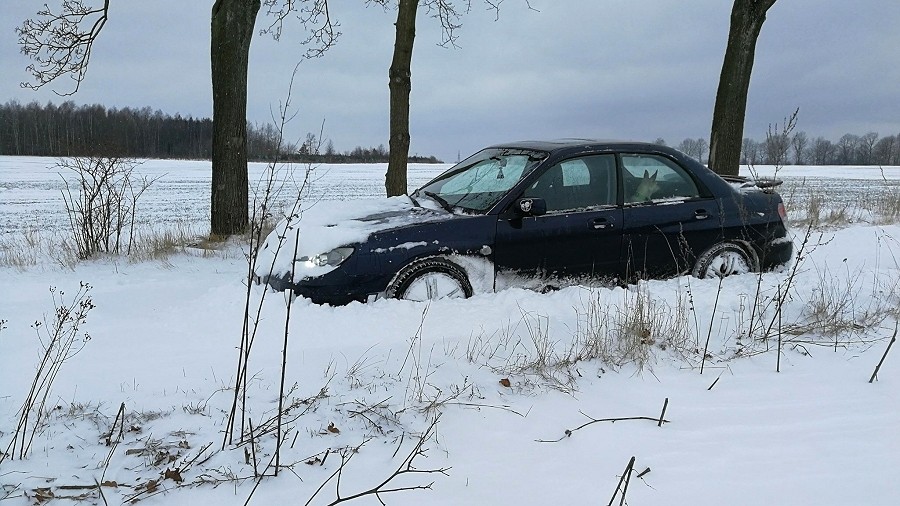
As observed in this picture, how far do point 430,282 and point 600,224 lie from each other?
1.64 metres

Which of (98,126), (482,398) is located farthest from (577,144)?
(98,126)

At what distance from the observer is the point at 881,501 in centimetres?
257

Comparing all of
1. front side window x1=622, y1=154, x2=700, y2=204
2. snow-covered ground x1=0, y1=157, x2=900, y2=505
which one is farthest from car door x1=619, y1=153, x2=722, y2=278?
snow-covered ground x1=0, y1=157, x2=900, y2=505

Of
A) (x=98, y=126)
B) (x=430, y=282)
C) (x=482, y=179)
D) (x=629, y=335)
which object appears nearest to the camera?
(x=629, y=335)

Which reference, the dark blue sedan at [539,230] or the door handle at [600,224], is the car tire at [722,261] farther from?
the door handle at [600,224]

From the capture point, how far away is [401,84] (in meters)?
10.1

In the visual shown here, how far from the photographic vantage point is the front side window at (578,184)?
18.0 feet

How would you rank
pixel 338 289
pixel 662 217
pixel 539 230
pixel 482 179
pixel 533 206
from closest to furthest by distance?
pixel 338 289
pixel 533 206
pixel 539 230
pixel 662 217
pixel 482 179

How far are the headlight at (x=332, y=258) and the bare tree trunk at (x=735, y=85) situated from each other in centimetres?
797

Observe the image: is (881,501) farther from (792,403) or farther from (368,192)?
(368,192)

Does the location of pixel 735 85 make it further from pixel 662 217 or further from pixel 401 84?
pixel 662 217

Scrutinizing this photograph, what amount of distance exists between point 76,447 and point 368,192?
22.1m

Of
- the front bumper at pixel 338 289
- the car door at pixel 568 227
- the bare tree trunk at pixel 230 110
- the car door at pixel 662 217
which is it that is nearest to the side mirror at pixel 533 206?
the car door at pixel 568 227

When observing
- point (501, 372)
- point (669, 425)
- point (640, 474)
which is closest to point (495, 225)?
point (501, 372)
